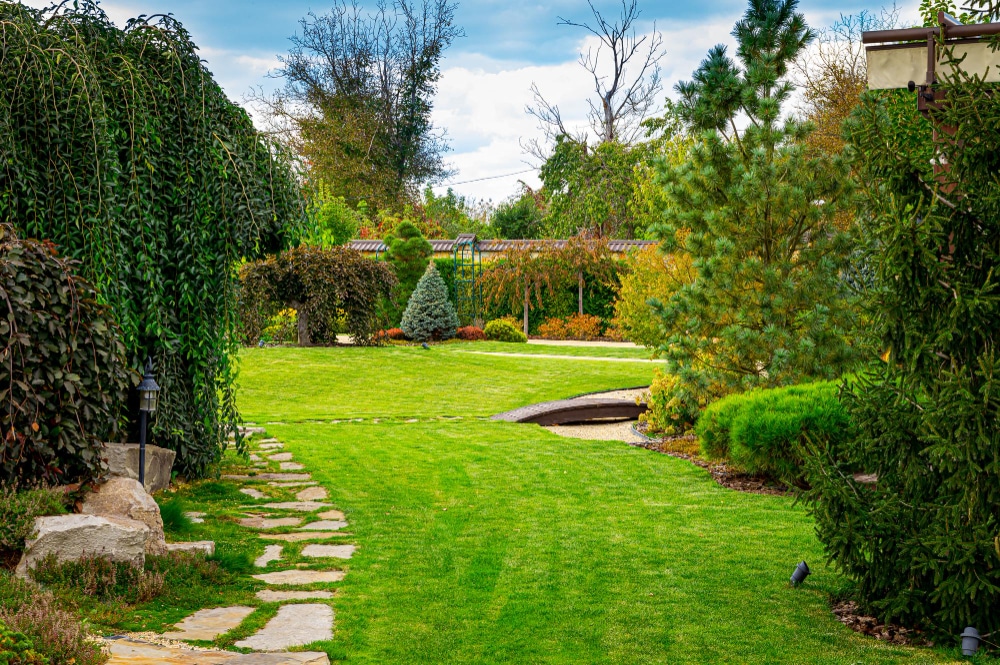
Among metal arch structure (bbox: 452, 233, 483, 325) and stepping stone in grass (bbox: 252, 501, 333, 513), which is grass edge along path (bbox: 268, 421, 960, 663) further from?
metal arch structure (bbox: 452, 233, 483, 325)

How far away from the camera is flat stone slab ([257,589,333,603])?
15.2 ft

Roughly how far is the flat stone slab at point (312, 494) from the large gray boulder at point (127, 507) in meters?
2.18

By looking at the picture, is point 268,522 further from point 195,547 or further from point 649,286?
point 649,286

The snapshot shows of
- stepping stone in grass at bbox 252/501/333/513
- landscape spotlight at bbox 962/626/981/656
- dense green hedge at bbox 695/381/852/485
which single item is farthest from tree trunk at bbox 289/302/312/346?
landscape spotlight at bbox 962/626/981/656

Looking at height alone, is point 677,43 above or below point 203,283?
above

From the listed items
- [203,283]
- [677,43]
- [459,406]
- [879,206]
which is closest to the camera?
[879,206]

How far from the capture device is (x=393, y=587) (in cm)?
498

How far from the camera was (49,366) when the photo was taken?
4848mm

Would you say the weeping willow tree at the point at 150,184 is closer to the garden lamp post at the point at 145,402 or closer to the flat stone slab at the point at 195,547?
the garden lamp post at the point at 145,402

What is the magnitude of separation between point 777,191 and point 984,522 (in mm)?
5715

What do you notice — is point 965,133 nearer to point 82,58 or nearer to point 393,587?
point 393,587

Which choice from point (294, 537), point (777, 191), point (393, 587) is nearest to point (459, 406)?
point (777, 191)

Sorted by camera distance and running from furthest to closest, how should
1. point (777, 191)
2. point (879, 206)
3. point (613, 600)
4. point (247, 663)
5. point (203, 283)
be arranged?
point (777, 191), point (203, 283), point (613, 600), point (879, 206), point (247, 663)

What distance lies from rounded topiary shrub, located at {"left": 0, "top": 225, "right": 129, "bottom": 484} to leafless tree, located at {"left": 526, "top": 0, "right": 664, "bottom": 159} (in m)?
28.0
